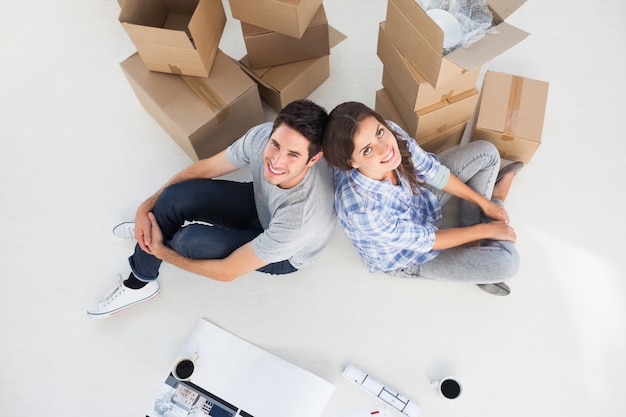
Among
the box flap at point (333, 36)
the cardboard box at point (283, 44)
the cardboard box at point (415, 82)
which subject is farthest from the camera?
the box flap at point (333, 36)

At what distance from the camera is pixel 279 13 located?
4.94 feet

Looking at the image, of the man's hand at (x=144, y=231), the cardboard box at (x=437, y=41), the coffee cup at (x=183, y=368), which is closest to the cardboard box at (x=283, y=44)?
the cardboard box at (x=437, y=41)

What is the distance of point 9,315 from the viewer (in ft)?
5.54

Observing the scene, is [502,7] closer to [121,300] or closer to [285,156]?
[285,156]

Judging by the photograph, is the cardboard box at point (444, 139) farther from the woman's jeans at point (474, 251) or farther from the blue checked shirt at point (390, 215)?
the blue checked shirt at point (390, 215)

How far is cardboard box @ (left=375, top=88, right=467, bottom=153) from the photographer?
67.5 inches

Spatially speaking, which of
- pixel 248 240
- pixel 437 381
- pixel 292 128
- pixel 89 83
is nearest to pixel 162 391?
pixel 248 240

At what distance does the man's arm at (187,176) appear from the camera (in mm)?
1392

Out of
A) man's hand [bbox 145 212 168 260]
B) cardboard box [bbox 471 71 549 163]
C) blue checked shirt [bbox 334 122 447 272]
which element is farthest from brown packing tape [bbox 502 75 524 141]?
man's hand [bbox 145 212 168 260]

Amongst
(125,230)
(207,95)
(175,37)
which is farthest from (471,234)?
(125,230)

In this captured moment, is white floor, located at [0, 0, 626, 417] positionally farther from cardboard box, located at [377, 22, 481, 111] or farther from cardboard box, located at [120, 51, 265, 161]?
cardboard box, located at [377, 22, 481, 111]

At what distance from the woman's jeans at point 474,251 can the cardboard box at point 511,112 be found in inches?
4.8

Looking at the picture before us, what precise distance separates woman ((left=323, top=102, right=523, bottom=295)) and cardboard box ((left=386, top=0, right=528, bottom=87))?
237 mm

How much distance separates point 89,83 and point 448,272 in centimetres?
180
